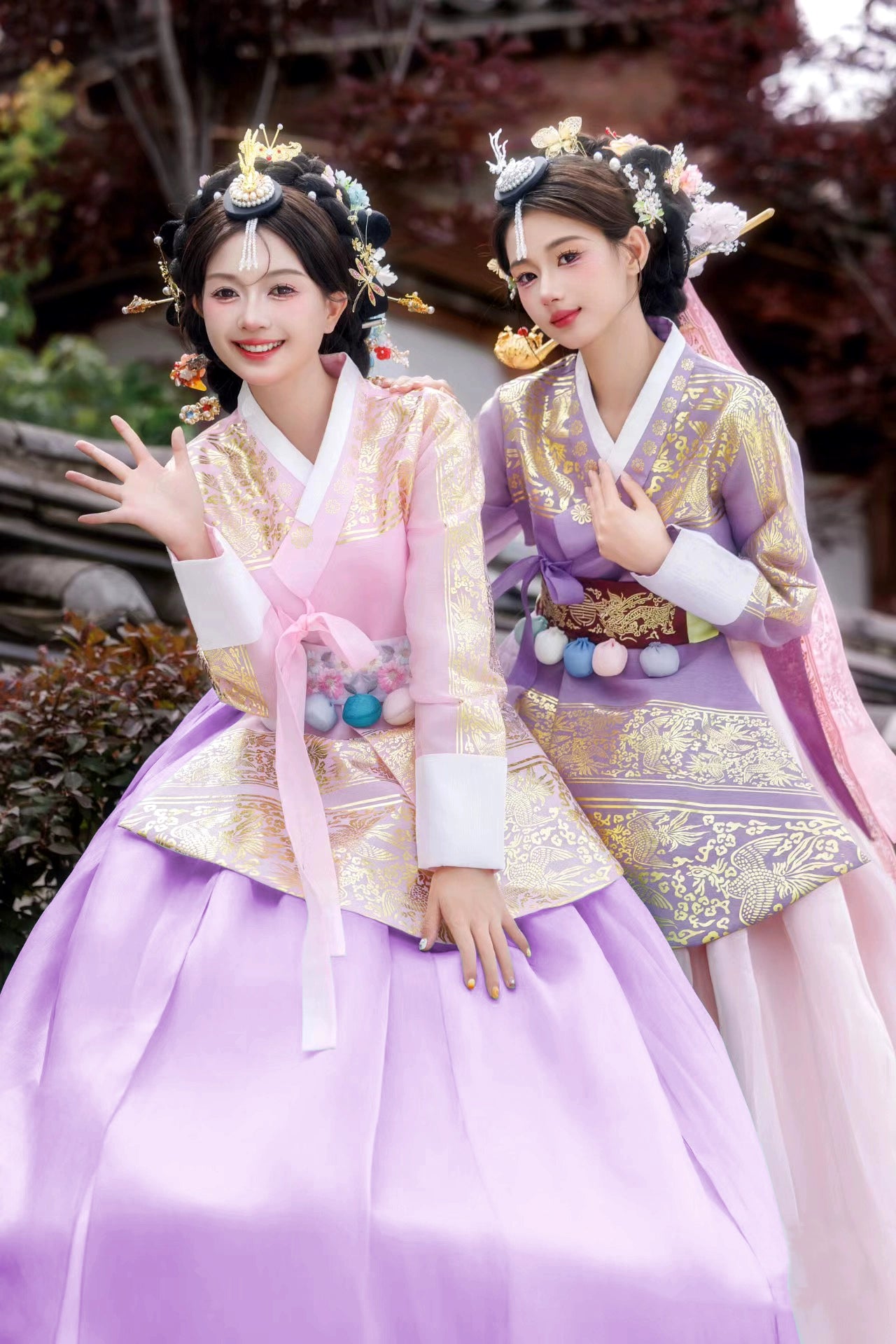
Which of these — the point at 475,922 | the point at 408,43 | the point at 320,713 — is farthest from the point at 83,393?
the point at 475,922

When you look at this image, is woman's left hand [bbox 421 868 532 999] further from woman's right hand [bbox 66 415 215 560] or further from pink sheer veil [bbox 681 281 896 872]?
pink sheer veil [bbox 681 281 896 872]

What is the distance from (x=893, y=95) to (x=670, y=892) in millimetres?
6258

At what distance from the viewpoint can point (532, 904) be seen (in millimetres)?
2438

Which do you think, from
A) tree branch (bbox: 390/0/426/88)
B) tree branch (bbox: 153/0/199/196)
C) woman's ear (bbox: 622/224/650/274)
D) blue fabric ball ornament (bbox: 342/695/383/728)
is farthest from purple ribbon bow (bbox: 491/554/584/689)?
tree branch (bbox: 390/0/426/88)

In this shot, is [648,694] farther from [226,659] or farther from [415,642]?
[226,659]

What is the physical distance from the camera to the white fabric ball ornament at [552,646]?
2855 millimetres

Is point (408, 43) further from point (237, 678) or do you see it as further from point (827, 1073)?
point (827, 1073)

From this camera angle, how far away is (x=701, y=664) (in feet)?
9.12

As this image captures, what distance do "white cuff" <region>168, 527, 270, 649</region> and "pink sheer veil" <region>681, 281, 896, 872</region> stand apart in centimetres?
107

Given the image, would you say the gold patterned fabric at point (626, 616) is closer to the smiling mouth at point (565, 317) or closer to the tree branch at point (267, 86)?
the smiling mouth at point (565, 317)

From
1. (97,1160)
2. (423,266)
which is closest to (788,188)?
(423,266)

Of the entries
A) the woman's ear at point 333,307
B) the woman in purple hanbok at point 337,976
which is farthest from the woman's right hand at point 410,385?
the woman's ear at point 333,307

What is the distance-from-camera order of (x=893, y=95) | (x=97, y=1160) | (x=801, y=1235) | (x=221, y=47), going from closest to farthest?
1. (x=97, y=1160)
2. (x=801, y=1235)
3. (x=221, y=47)
4. (x=893, y=95)

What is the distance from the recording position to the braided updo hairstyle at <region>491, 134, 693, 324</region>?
267 centimetres
